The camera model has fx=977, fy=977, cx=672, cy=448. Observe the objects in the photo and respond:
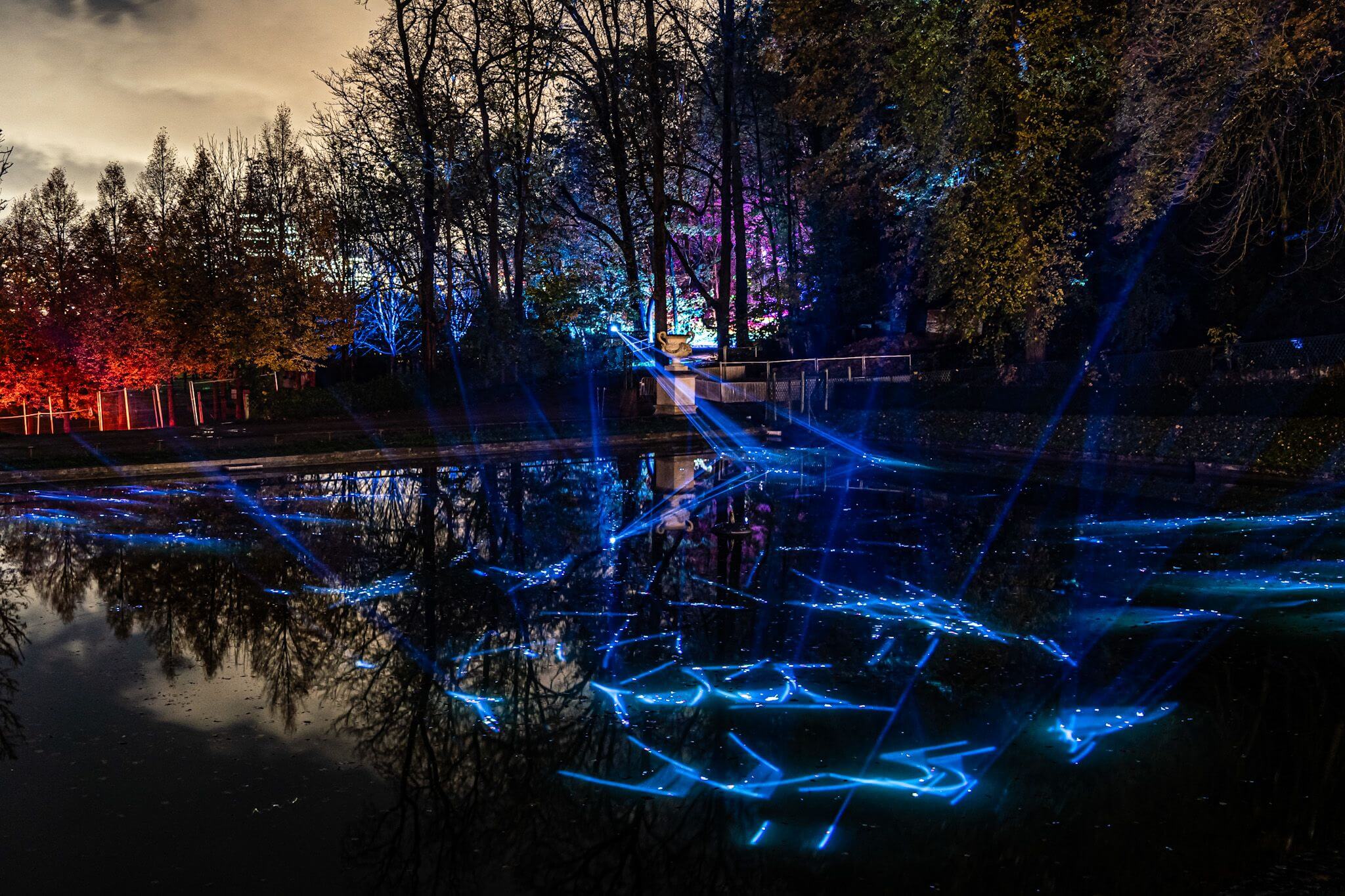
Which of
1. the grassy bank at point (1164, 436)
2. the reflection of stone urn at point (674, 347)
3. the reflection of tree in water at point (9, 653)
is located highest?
the reflection of stone urn at point (674, 347)

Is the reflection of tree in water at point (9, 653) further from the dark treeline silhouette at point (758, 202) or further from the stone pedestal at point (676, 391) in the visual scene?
the stone pedestal at point (676, 391)

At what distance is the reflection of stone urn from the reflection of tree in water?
21.9m

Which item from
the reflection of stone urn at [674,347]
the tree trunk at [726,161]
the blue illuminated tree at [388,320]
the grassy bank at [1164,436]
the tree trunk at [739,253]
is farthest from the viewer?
the blue illuminated tree at [388,320]

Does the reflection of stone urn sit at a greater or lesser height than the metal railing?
greater

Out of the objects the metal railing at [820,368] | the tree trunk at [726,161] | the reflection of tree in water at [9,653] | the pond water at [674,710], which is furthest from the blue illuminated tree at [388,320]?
the reflection of tree in water at [9,653]

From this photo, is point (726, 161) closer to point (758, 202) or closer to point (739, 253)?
point (739, 253)

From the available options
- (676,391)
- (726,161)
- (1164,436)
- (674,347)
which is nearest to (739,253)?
(726,161)

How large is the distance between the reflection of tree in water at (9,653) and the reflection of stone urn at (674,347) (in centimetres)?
2185

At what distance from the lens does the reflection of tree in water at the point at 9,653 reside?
5262 mm

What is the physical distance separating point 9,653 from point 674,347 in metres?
24.3

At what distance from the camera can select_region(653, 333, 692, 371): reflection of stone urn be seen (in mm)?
30172

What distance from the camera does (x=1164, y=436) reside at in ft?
57.5

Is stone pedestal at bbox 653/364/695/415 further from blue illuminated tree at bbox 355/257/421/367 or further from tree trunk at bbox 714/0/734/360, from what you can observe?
blue illuminated tree at bbox 355/257/421/367

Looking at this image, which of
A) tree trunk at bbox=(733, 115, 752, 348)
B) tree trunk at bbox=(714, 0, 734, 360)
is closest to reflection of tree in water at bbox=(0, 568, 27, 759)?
tree trunk at bbox=(714, 0, 734, 360)
